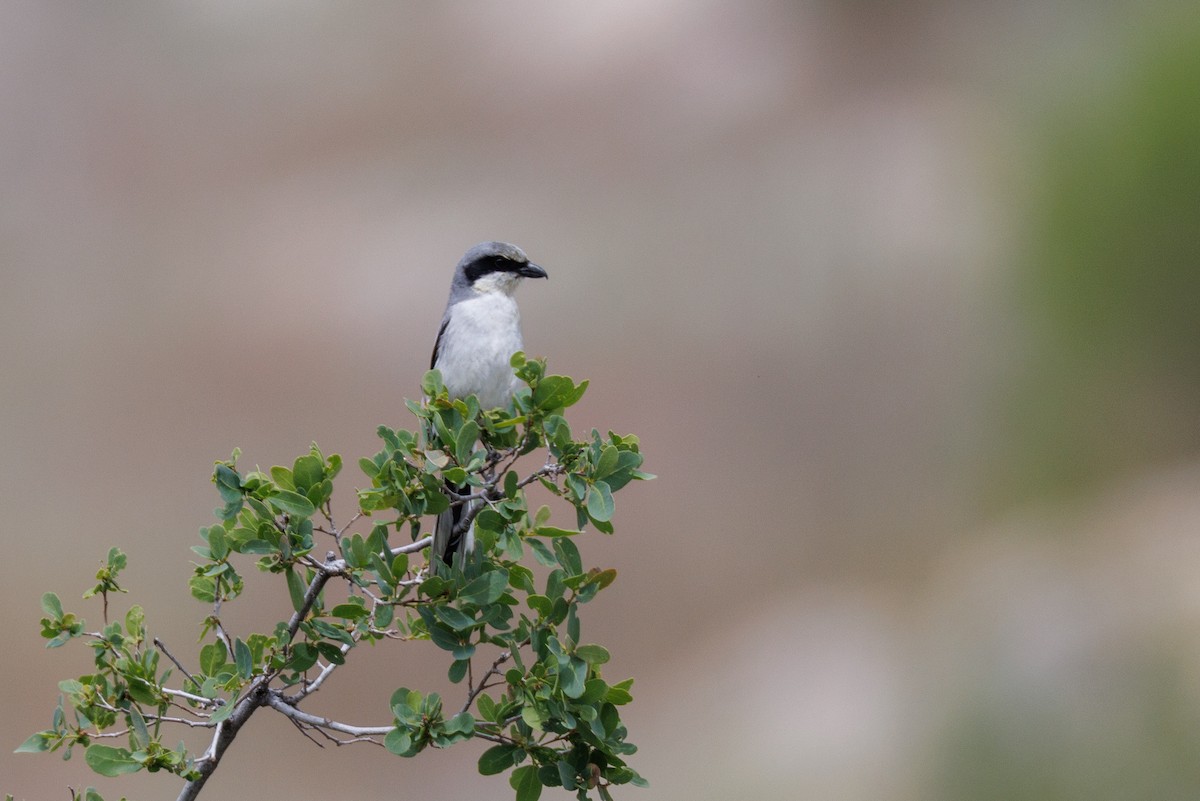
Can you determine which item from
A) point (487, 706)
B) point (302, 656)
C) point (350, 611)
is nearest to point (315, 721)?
point (302, 656)

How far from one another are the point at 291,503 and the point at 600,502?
0.56 meters

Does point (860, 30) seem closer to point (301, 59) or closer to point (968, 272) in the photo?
point (968, 272)

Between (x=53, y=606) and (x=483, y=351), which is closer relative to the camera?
(x=53, y=606)

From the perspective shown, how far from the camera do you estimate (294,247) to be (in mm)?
7887

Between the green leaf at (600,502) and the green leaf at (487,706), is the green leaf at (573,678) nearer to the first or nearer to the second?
the green leaf at (487,706)

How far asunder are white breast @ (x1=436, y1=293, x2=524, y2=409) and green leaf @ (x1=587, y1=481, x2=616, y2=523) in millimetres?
1254

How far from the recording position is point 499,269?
3506 millimetres

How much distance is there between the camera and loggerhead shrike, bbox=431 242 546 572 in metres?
3.30

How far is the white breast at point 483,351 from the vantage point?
329cm

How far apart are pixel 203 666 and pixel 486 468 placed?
0.70m

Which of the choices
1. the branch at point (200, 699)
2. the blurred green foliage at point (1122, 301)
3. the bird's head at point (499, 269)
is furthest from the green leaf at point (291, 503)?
the blurred green foliage at point (1122, 301)

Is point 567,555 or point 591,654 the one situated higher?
point 567,555

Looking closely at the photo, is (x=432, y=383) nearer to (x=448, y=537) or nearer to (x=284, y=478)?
(x=284, y=478)

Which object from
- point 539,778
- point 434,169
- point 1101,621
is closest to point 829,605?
point 1101,621
